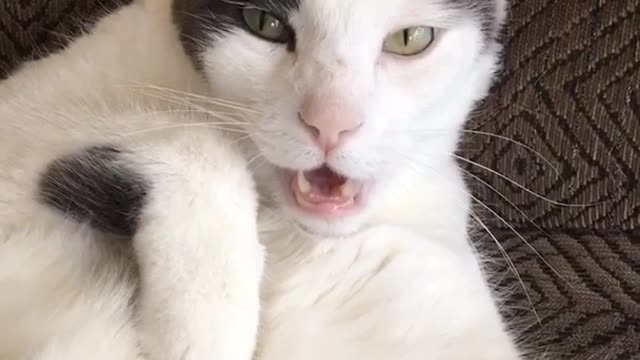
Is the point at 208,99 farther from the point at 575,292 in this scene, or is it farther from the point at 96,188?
the point at 575,292

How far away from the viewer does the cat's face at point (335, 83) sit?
987 mm

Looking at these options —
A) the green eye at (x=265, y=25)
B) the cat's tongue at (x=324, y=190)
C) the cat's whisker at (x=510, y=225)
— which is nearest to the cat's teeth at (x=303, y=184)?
the cat's tongue at (x=324, y=190)

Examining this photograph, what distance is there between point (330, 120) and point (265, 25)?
0.47ft

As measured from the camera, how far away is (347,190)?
1069mm

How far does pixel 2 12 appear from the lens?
1477 mm

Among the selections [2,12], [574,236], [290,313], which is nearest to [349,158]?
[290,313]

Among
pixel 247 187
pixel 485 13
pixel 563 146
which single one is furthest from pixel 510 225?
pixel 247 187

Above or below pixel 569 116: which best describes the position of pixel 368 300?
below

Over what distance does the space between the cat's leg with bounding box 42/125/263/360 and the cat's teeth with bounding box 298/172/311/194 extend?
5 centimetres

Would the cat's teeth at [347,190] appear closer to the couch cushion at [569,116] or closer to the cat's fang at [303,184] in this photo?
the cat's fang at [303,184]

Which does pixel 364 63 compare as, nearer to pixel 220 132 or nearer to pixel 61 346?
pixel 220 132

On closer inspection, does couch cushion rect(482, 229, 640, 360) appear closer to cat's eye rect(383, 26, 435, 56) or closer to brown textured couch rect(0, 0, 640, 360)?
brown textured couch rect(0, 0, 640, 360)

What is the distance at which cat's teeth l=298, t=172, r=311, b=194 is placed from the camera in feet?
3.48

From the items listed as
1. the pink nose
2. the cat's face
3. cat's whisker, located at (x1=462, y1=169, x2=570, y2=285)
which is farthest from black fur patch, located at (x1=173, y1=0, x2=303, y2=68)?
cat's whisker, located at (x1=462, y1=169, x2=570, y2=285)
